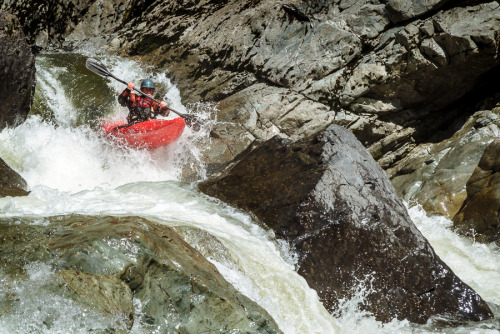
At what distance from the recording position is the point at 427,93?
758 cm

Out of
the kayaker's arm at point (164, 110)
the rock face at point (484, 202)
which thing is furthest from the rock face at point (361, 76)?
the kayaker's arm at point (164, 110)

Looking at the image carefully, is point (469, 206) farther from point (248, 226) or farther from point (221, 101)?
point (221, 101)

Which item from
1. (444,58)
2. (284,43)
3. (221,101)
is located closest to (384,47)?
(444,58)

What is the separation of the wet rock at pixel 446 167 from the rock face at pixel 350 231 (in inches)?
81.3

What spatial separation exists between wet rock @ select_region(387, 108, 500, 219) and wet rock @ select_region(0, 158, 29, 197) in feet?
17.0

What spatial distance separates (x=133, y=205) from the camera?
453 cm

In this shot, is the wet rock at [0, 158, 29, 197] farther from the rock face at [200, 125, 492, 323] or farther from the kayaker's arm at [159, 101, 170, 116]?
the kayaker's arm at [159, 101, 170, 116]

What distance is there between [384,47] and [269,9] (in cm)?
237

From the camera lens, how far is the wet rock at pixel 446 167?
645 centimetres

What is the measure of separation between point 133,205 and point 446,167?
189 inches

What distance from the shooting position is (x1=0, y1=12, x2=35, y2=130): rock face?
22.2 ft

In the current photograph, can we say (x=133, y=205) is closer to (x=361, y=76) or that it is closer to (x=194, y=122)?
(x=194, y=122)

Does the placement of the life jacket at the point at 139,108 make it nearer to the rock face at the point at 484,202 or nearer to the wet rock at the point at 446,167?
the wet rock at the point at 446,167

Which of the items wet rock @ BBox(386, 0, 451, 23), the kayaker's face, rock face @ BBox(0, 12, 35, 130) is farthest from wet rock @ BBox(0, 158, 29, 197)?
wet rock @ BBox(386, 0, 451, 23)
